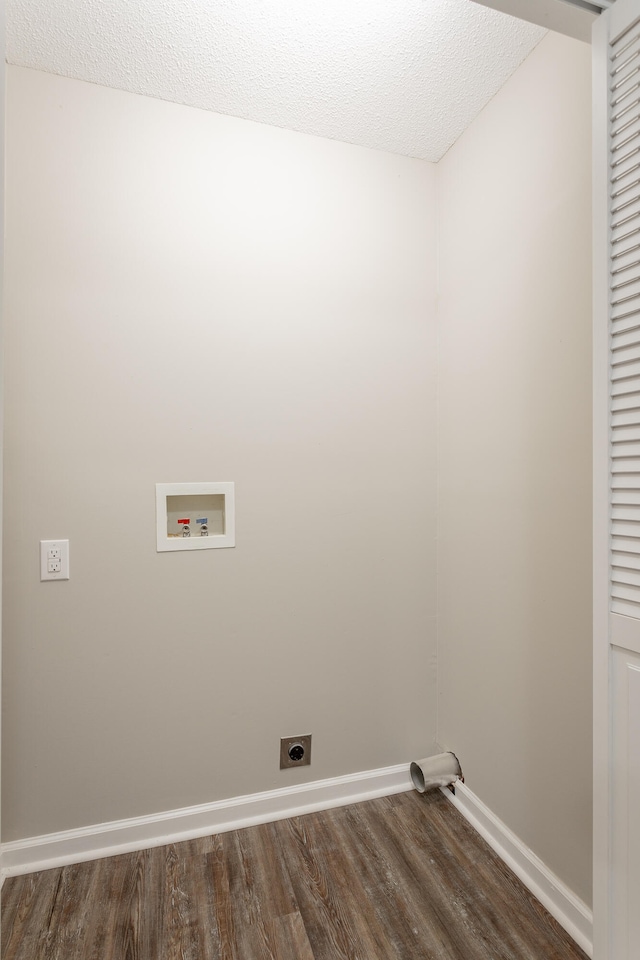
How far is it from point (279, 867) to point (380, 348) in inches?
70.2

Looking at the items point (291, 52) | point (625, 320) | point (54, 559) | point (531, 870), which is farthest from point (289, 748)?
point (291, 52)

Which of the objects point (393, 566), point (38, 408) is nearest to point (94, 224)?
point (38, 408)

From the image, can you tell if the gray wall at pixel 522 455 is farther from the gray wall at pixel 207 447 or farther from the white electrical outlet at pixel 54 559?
the white electrical outlet at pixel 54 559

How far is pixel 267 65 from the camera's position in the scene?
1.59 meters

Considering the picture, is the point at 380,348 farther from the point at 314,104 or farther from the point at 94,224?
the point at 94,224

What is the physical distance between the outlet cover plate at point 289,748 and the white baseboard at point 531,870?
0.55 meters

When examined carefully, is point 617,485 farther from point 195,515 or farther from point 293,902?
point 293,902

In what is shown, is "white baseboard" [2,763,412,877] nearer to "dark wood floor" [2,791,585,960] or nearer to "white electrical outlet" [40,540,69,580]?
"dark wood floor" [2,791,585,960]

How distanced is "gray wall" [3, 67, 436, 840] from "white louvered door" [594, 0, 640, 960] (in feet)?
3.25

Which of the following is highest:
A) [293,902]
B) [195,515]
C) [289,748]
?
[195,515]

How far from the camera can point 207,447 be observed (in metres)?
1.80

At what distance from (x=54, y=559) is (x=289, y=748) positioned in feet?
3.46

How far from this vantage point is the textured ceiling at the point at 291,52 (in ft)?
4.70

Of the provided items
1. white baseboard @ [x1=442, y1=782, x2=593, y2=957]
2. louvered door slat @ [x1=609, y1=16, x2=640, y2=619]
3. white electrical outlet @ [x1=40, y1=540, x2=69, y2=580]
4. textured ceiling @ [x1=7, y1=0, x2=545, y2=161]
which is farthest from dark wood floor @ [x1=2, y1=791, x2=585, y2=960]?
textured ceiling @ [x1=7, y1=0, x2=545, y2=161]
